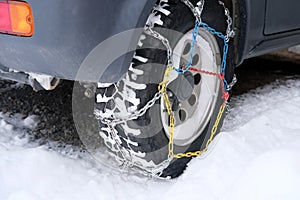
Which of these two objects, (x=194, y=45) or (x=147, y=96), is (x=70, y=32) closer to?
(x=147, y=96)

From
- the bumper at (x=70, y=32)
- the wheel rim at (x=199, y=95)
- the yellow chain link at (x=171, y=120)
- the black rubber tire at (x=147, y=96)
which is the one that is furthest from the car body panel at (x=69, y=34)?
the wheel rim at (x=199, y=95)

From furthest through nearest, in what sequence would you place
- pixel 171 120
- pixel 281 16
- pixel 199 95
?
1. pixel 281 16
2. pixel 199 95
3. pixel 171 120

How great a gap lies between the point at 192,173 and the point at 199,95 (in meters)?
0.45

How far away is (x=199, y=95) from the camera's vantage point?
2.35 metres

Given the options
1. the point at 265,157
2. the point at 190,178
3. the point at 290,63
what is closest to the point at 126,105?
the point at 190,178

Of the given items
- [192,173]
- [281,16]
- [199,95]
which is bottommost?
[192,173]

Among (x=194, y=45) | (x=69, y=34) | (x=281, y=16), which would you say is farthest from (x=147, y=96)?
(x=281, y=16)

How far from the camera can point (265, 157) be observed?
1.80m

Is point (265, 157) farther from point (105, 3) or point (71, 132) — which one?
point (71, 132)

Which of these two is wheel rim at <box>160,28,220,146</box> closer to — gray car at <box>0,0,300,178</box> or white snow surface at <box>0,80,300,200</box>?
gray car at <box>0,0,300,178</box>

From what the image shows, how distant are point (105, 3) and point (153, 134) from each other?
2.13ft

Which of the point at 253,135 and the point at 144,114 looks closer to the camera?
the point at 144,114

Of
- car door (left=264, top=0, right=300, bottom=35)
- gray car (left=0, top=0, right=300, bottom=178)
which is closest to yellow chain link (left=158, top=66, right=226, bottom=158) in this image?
gray car (left=0, top=0, right=300, bottom=178)

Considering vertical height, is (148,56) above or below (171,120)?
above
